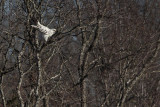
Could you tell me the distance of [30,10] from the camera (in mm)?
6223

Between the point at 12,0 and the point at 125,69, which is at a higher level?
the point at 12,0

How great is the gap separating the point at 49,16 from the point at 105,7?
65.8 inches

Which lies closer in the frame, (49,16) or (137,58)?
(49,16)

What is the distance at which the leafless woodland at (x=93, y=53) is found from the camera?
7.89 meters

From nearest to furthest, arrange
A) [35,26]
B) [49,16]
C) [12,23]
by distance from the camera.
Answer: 1. [35,26]
2. [12,23]
3. [49,16]

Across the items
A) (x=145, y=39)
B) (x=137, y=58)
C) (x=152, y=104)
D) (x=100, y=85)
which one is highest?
(x=145, y=39)

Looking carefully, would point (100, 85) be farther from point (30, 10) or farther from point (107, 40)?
point (30, 10)

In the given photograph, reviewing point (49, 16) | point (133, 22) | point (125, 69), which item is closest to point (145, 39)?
point (133, 22)

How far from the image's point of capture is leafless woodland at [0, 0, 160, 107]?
7895 millimetres

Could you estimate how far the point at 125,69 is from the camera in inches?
392

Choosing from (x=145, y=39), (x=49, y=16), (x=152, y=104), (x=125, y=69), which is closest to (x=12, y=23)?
(x=49, y=16)

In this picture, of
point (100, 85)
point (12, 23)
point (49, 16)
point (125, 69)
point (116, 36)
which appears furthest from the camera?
point (100, 85)

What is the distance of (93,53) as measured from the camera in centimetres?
1127

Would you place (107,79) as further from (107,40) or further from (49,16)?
(49,16)
